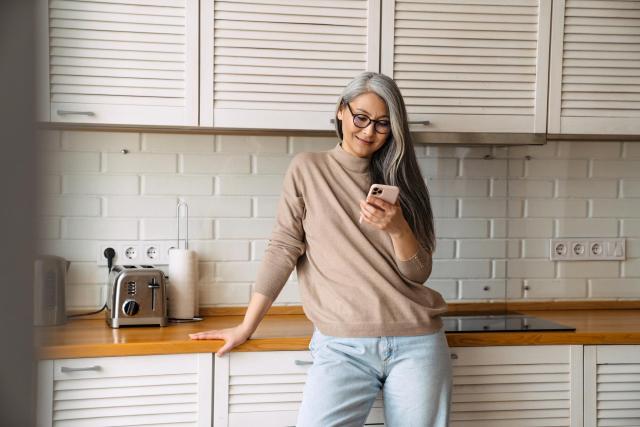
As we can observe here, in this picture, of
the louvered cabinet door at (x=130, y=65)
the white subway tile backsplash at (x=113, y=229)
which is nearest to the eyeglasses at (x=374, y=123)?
the louvered cabinet door at (x=130, y=65)

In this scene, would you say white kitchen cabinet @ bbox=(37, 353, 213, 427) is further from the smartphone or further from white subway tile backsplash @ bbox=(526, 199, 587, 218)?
white subway tile backsplash @ bbox=(526, 199, 587, 218)

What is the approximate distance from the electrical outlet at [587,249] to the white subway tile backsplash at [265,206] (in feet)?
3.86

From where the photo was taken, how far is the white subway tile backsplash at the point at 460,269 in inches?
111

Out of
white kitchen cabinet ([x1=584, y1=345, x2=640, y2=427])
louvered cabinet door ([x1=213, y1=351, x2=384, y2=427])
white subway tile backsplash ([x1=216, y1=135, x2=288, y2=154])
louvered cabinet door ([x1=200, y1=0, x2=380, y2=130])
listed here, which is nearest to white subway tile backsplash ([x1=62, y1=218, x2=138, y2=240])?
white subway tile backsplash ([x1=216, y1=135, x2=288, y2=154])

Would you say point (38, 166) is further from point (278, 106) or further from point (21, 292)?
point (278, 106)

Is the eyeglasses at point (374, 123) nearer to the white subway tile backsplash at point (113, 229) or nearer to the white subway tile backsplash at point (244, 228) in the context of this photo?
the white subway tile backsplash at point (244, 228)

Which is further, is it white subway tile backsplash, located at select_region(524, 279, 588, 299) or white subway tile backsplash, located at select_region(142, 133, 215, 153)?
white subway tile backsplash, located at select_region(524, 279, 588, 299)

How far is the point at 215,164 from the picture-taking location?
2686 mm

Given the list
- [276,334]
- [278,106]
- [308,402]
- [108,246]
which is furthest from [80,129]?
[308,402]

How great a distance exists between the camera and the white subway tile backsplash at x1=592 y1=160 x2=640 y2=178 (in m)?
2.96

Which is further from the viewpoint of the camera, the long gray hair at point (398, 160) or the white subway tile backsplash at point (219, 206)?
the white subway tile backsplash at point (219, 206)

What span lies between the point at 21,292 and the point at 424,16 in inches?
98.2

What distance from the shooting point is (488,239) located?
2.87m

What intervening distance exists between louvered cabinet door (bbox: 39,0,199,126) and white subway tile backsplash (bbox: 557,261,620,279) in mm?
1657
